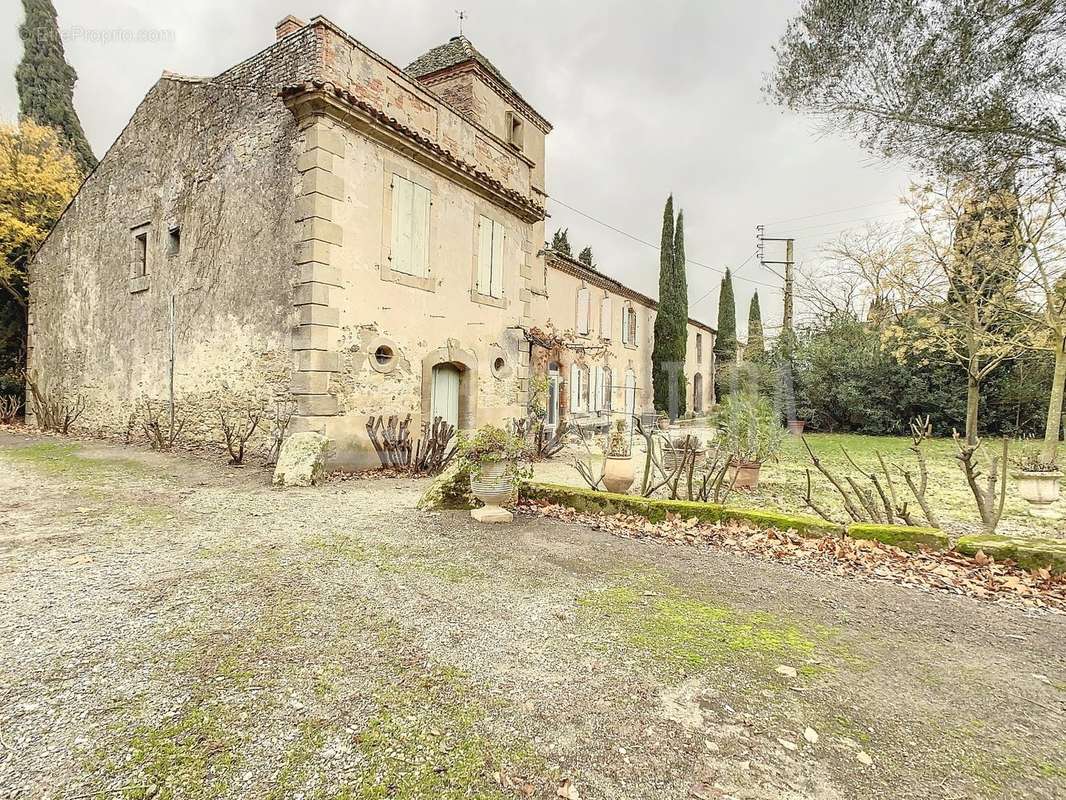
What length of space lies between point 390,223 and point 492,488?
5.03m

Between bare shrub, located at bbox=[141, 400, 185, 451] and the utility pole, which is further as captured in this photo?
the utility pole

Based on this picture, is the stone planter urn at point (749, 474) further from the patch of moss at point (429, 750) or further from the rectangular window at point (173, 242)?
the rectangular window at point (173, 242)

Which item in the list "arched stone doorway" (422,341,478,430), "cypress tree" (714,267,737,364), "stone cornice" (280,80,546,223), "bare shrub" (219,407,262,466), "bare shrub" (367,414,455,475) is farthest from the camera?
"cypress tree" (714,267,737,364)

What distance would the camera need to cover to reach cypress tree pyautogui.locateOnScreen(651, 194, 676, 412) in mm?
22125

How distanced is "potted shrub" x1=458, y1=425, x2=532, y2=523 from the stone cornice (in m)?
5.29

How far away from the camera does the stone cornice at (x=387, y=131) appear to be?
708cm

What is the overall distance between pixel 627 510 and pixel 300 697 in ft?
11.9

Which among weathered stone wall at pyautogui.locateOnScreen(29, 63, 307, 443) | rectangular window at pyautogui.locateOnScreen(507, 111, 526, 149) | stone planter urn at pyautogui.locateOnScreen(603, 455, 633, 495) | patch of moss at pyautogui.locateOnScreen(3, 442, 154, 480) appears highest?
rectangular window at pyautogui.locateOnScreen(507, 111, 526, 149)

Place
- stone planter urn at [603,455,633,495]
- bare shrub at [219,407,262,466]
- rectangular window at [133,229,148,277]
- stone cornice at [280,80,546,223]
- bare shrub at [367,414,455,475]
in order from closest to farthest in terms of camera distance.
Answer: stone planter urn at [603,455,633,495] < stone cornice at [280,80,546,223] < bare shrub at [219,407,262,466] < bare shrub at [367,414,455,475] < rectangular window at [133,229,148,277]

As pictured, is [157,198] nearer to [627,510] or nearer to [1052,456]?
[627,510]

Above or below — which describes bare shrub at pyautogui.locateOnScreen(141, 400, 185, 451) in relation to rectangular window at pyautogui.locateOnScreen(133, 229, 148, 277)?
below

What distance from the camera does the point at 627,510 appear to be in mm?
5238

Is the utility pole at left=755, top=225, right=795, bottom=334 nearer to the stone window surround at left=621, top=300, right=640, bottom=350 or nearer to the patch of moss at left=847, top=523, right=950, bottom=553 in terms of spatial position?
the stone window surround at left=621, top=300, right=640, bottom=350

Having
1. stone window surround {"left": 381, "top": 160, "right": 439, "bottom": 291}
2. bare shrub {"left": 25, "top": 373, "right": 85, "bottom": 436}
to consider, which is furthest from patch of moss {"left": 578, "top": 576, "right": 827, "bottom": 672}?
bare shrub {"left": 25, "top": 373, "right": 85, "bottom": 436}
